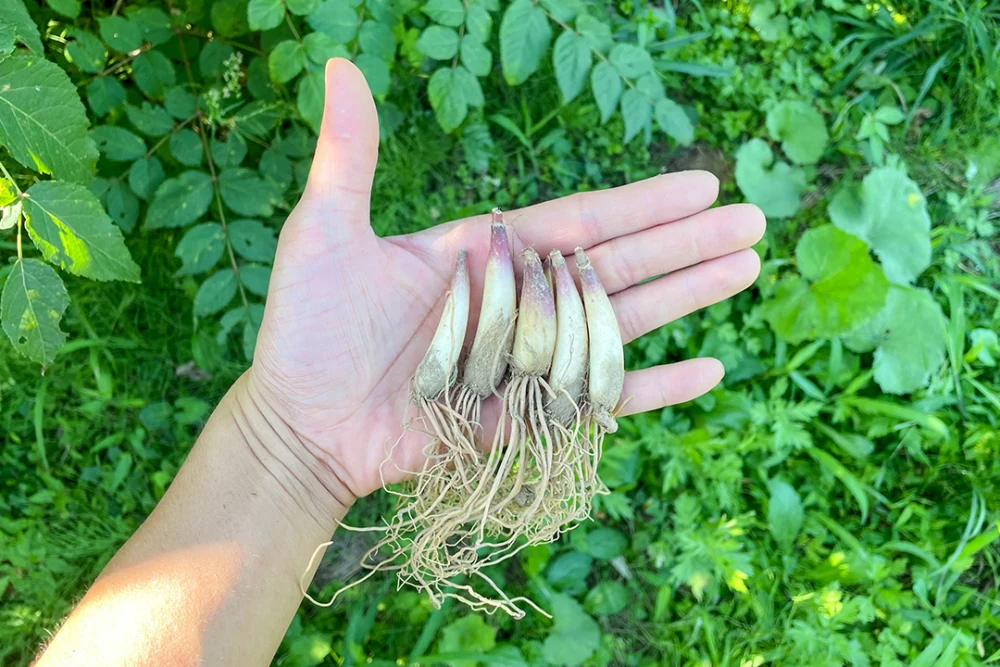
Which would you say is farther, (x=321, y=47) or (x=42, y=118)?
(x=321, y=47)

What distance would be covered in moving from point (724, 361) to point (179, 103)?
8.13ft

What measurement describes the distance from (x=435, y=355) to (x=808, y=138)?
7.32 ft

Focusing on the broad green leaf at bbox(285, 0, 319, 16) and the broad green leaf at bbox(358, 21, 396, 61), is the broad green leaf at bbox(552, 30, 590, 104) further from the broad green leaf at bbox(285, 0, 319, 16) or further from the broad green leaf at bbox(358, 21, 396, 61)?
the broad green leaf at bbox(285, 0, 319, 16)

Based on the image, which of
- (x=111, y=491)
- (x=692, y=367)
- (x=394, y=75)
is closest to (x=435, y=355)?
(x=692, y=367)

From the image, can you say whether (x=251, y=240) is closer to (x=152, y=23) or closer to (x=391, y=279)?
(x=391, y=279)

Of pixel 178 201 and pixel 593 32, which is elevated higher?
pixel 593 32

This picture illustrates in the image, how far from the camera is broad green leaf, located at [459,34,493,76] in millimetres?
2125

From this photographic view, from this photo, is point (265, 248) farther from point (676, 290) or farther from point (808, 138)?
point (808, 138)

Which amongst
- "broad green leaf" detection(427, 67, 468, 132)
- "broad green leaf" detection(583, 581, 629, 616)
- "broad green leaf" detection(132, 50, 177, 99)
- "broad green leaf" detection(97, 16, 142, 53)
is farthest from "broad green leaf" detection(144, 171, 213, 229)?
"broad green leaf" detection(583, 581, 629, 616)

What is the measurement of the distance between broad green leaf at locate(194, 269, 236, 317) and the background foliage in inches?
7.9

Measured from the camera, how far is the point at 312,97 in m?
2.02

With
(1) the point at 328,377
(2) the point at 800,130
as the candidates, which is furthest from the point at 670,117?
(1) the point at 328,377

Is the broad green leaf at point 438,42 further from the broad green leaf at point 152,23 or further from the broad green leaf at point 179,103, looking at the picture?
the broad green leaf at point 152,23

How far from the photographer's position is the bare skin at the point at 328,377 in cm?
185
